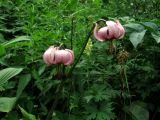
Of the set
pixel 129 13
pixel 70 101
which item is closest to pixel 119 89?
pixel 70 101

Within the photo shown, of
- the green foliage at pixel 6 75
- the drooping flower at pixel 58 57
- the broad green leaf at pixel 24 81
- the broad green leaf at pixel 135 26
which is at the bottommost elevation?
the broad green leaf at pixel 24 81

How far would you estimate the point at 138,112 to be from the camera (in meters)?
1.64

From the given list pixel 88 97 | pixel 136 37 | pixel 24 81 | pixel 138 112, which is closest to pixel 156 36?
pixel 136 37

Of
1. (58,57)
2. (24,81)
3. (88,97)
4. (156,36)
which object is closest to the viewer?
(58,57)

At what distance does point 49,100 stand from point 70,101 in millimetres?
132

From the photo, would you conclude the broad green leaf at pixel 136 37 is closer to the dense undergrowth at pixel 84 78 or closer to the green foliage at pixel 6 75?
the dense undergrowth at pixel 84 78

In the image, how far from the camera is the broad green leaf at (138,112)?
1626 mm

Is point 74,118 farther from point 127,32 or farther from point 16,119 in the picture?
point 127,32

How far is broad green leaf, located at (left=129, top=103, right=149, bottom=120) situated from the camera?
1626 millimetres

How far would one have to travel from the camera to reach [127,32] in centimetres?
184

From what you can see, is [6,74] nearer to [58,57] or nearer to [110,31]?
[58,57]

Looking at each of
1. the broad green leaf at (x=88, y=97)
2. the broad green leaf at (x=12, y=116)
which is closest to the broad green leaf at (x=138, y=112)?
the broad green leaf at (x=88, y=97)

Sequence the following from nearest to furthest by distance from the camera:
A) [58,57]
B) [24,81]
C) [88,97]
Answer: [58,57]
[88,97]
[24,81]

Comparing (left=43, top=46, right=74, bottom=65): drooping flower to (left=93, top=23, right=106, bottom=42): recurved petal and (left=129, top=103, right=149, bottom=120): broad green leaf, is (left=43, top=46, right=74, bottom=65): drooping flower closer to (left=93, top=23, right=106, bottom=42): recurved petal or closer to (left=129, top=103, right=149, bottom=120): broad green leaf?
(left=93, top=23, right=106, bottom=42): recurved petal
